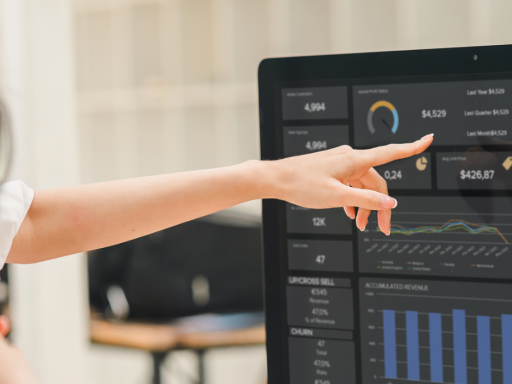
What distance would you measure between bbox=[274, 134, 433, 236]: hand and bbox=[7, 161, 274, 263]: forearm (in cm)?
4

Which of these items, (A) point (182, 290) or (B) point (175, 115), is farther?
(B) point (175, 115)

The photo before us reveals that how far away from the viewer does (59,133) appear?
1881 mm

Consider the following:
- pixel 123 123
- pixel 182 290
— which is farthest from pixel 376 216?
pixel 123 123

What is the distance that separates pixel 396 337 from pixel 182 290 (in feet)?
4.40

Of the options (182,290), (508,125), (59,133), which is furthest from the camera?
(59,133)

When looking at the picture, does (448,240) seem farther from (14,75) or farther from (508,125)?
(14,75)

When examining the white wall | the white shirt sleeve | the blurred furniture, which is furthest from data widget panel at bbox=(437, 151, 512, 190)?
the white wall

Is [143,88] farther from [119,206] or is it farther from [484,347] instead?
[484,347]

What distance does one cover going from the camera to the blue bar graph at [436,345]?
0.44m

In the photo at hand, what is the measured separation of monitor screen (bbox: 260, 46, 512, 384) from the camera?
1.40 feet

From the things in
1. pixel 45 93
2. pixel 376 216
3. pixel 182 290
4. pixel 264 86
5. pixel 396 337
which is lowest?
pixel 182 290

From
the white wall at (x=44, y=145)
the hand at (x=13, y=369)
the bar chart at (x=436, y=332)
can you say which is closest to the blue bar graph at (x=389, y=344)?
the bar chart at (x=436, y=332)

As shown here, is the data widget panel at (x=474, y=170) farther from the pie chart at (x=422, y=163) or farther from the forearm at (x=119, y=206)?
the forearm at (x=119, y=206)

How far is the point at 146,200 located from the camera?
1.64 feet
